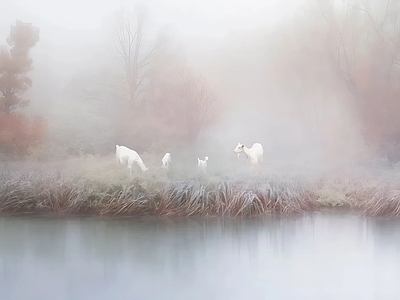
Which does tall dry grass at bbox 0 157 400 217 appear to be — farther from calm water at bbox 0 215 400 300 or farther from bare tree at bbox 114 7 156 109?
bare tree at bbox 114 7 156 109

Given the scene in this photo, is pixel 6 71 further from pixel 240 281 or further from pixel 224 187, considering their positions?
pixel 240 281

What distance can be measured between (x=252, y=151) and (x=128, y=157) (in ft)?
2.42

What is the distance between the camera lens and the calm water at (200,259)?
2234 mm

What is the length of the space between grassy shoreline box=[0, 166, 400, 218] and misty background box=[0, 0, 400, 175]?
0.20 m

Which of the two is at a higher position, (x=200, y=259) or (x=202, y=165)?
(x=202, y=165)

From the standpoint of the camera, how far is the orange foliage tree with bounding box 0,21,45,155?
2.72 metres

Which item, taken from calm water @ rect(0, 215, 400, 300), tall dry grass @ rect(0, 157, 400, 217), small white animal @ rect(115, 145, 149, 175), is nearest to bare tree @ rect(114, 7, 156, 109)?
small white animal @ rect(115, 145, 149, 175)

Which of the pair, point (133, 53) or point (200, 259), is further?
point (133, 53)

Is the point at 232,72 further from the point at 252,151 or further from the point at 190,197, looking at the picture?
the point at 190,197

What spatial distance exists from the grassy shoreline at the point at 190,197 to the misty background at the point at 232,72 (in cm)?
20

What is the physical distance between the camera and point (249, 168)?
266 cm

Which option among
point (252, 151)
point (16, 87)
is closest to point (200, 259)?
point (252, 151)

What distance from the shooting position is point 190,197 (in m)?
2.60

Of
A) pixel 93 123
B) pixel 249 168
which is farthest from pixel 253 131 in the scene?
pixel 93 123
